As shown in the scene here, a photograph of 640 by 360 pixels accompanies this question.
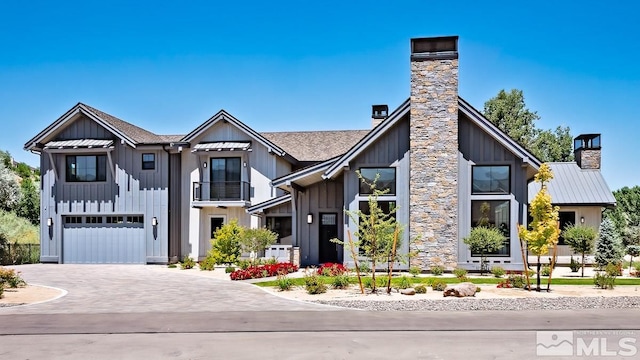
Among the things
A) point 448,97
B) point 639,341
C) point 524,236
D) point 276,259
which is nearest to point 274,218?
point 276,259

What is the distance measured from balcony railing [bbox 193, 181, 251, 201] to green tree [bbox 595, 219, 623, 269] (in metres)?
16.4

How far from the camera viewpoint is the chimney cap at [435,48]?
20.1 m

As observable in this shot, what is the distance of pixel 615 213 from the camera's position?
40.9 meters

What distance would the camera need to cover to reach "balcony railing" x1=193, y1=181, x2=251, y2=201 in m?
26.0

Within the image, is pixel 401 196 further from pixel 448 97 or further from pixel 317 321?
pixel 317 321

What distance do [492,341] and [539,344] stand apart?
79 centimetres

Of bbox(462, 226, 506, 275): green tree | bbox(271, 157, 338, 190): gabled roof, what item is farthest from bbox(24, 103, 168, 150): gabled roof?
bbox(462, 226, 506, 275): green tree

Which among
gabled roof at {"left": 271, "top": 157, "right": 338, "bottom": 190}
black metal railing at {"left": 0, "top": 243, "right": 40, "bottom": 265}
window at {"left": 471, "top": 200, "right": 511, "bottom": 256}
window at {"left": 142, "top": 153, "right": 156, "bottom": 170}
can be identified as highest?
window at {"left": 142, "top": 153, "right": 156, "bottom": 170}

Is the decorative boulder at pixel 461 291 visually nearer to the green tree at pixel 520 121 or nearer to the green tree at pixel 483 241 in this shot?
the green tree at pixel 483 241

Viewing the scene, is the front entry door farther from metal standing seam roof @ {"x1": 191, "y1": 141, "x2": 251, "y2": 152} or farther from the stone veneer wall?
the stone veneer wall

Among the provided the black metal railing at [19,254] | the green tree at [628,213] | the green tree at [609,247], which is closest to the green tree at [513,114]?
the green tree at [628,213]

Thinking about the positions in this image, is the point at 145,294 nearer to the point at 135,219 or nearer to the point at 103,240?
the point at 135,219

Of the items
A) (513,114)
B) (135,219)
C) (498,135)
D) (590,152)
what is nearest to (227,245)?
(135,219)

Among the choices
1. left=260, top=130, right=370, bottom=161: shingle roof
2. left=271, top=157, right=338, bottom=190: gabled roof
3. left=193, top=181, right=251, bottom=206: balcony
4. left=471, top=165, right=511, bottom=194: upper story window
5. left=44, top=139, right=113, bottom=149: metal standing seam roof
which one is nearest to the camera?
left=471, top=165, right=511, bottom=194: upper story window
